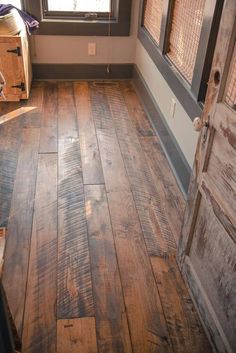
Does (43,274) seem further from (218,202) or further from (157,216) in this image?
(218,202)

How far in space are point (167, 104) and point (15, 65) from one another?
1.44 m

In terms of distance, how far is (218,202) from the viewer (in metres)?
1.34

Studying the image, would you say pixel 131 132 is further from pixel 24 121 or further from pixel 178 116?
pixel 24 121

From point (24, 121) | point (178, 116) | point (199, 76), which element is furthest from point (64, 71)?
point (199, 76)

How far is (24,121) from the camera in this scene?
309cm

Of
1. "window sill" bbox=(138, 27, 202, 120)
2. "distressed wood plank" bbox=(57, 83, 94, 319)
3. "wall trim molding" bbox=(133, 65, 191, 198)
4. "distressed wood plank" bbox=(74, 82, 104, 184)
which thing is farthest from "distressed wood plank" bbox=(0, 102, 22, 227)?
"window sill" bbox=(138, 27, 202, 120)

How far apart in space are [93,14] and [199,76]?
80.4 inches

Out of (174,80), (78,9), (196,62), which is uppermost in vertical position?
(196,62)

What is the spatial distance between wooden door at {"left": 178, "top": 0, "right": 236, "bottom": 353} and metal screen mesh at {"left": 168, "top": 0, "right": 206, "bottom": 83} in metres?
0.90

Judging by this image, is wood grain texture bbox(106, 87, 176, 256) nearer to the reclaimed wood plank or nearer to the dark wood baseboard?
the reclaimed wood plank

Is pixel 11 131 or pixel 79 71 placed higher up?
pixel 79 71

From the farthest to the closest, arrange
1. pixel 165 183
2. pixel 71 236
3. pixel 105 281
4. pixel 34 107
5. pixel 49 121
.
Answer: pixel 34 107 → pixel 49 121 → pixel 165 183 → pixel 71 236 → pixel 105 281

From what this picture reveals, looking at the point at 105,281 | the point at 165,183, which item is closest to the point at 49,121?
the point at 165,183

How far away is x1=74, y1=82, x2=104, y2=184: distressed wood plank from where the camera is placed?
2.51 m
